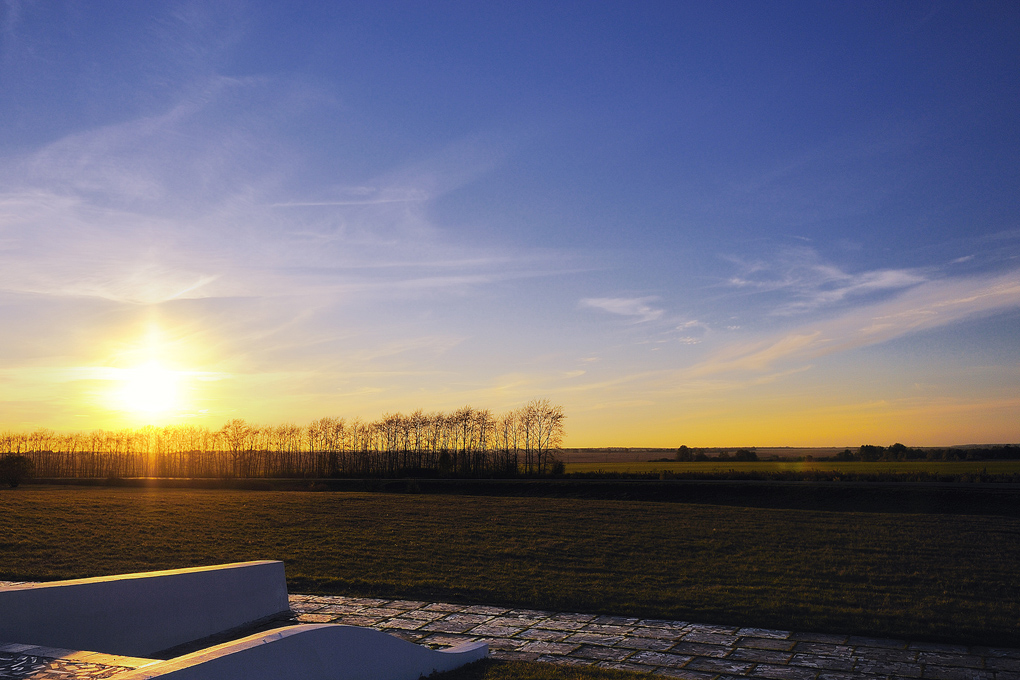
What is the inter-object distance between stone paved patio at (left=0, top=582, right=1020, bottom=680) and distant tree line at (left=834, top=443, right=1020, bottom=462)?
60.7 m

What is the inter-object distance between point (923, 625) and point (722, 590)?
2.72m

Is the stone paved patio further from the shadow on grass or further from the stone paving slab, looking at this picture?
the shadow on grass

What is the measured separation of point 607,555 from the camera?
1314cm

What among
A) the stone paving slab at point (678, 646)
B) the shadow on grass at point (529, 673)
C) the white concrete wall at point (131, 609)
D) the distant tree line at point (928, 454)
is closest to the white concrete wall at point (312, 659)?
the shadow on grass at point (529, 673)

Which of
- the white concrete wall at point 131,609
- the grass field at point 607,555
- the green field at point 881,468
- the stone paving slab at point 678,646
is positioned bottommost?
the green field at point 881,468

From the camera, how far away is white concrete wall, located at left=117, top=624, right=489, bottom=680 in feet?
A: 13.0

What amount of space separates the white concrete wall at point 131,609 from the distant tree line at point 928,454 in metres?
63.8

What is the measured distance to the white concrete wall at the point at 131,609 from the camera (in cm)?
588

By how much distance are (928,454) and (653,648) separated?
227 feet

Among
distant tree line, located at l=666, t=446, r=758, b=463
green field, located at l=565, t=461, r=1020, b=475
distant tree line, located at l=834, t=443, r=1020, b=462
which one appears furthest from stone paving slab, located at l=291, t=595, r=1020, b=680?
distant tree line, located at l=666, t=446, r=758, b=463

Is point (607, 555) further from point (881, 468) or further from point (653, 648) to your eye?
point (881, 468)

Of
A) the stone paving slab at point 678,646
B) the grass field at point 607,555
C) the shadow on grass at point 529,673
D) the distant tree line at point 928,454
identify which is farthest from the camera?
the distant tree line at point 928,454

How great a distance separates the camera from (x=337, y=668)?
16.0 feet

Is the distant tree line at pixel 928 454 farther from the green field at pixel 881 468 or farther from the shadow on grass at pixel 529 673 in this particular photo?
the shadow on grass at pixel 529 673
